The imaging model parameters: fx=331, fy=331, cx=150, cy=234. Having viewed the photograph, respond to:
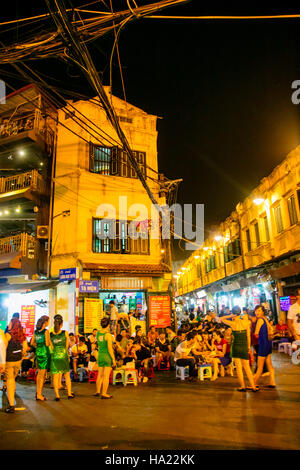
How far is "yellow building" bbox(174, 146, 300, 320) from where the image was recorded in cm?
1699

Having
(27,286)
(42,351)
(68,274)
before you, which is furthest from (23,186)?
(42,351)

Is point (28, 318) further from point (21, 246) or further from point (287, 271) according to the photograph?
point (287, 271)

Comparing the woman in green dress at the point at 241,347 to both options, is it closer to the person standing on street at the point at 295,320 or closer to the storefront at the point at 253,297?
the person standing on street at the point at 295,320

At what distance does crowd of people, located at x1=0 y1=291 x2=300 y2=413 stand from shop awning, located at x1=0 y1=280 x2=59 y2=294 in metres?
3.70

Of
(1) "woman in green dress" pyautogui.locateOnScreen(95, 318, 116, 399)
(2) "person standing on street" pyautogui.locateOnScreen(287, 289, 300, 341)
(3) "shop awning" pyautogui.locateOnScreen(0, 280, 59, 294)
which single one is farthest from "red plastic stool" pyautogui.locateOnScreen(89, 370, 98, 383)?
(2) "person standing on street" pyautogui.locateOnScreen(287, 289, 300, 341)

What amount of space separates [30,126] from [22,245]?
6910 millimetres

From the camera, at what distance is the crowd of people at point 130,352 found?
24.9 ft

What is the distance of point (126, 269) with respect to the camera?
51.2ft

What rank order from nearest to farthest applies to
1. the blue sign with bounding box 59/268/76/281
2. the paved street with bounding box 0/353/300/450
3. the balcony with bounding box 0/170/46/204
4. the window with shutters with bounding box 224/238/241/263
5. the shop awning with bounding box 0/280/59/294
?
the paved street with bounding box 0/353/300/450, the blue sign with bounding box 59/268/76/281, the shop awning with bounding box 0/280/59/294, the balcony with bounding box 0/170/46/204, the window with shutters with bounding box 224/238/241/263

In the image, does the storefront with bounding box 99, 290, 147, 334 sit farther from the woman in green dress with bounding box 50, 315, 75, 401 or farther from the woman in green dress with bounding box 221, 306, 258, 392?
the woman in green dress with bounding box 221, 306, 258, 392

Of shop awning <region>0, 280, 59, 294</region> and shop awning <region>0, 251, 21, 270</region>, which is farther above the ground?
shop awning <region>0, 251, 21, 270</region>

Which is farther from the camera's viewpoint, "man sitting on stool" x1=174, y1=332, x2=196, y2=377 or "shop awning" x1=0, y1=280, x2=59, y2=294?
"shop awning" x1=0, y1=280, x2=59, y2=294

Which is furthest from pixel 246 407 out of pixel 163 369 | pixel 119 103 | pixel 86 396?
pixel 119 103
